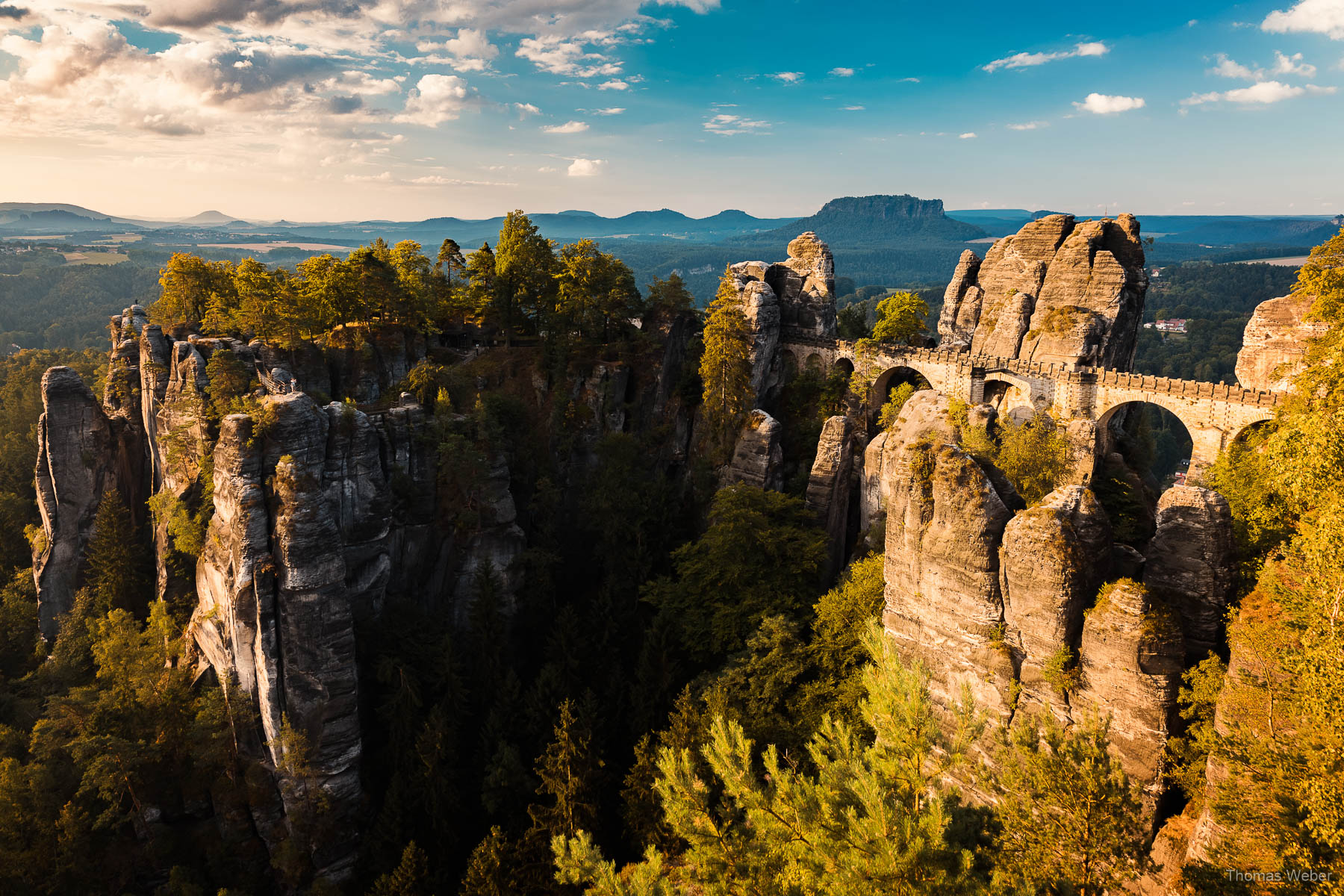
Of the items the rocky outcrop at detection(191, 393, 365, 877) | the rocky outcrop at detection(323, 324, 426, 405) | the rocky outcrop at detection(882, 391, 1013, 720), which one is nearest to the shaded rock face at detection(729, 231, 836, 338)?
the rocky outcrop at detection(323, 324, 426, 405)

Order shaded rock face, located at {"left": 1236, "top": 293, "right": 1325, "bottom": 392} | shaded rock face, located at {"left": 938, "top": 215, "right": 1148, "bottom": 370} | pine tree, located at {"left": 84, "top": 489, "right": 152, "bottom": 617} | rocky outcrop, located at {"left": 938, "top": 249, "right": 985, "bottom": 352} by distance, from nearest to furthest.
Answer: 1. shaded rock face, located at {"left": 1236, "top": 293, "right": 1325, "bottom": 392}
2. pine tree, located at {"left": 84, "top": 489, "right": 152, "bottom": 617}
3. shaded rock face, located at {"left": 938, "top": 215, "right": 1148, "bottom": 370}
4. rocky outcrop, located at {"left": 938, "top": 249, "right": 985, "bottom": 352}

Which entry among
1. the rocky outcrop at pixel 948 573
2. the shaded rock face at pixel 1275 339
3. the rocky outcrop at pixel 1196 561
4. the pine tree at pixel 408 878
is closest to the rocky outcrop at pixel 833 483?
the rocky outcrop at pixel 948 573

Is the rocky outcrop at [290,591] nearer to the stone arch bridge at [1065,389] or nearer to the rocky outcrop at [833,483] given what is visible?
the rocky outcrop at [833,483]

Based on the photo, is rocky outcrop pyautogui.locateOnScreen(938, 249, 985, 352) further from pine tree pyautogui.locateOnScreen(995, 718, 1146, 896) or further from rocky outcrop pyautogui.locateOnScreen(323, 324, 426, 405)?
pine tree pyautogui.locateOnScreen(995, 718, 1146, 896)

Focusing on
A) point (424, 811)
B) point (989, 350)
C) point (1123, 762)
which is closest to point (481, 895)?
point (424, 811)

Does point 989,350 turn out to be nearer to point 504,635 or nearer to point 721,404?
point 721,404

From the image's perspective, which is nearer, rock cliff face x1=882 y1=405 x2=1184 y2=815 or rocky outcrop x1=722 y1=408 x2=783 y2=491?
rock cliff face x1=882 y1=405 x2=1184 y2=815

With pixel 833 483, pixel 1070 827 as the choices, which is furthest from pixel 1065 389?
pixel 1070 827
